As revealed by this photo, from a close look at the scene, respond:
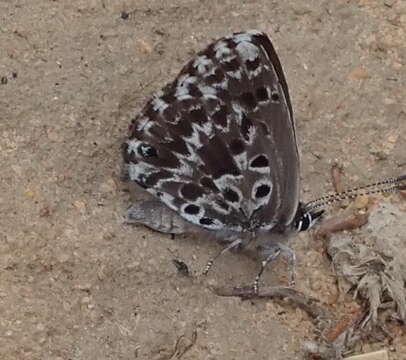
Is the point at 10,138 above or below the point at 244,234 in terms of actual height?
above

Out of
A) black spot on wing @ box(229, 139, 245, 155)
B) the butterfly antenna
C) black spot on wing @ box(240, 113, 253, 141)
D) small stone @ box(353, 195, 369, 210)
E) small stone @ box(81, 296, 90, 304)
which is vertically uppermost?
black spot on wing @ box(240, 113, 253, 141)

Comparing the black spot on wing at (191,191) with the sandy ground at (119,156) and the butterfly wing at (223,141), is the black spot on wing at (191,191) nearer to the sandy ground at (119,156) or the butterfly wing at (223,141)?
the butterfly wing at (223,141)

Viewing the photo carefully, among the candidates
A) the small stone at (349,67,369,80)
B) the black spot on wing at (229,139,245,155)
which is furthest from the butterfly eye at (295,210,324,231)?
the small stone at (349,67,369,80)

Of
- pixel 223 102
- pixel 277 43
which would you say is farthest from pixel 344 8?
pixel 223 102

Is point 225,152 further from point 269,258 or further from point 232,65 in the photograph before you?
point 269,258

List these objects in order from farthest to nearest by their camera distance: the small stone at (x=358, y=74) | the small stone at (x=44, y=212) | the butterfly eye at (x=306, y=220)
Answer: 1. the small stone at (x=358, y=74)
2. the butterfly eye at (x=306, y=220)
3. the small stone at (x=44, y=212)

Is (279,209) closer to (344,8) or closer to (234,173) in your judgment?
(234,173)

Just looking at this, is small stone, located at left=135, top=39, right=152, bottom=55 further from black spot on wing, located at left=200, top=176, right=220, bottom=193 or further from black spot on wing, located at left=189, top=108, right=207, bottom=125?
black spot on wing, located at left=200, top=176, right=220, bottom=193

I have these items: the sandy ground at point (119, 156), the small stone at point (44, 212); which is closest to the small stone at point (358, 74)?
the sandy ground at point (119, 156)
